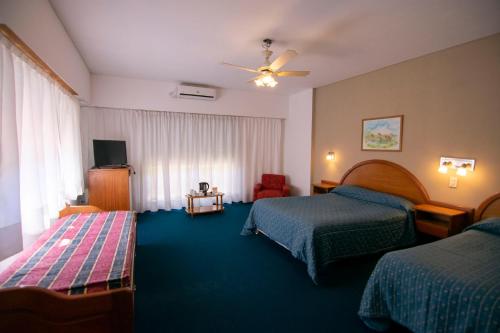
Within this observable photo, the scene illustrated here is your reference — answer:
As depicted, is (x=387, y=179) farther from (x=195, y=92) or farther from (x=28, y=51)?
(x=28, y=51)

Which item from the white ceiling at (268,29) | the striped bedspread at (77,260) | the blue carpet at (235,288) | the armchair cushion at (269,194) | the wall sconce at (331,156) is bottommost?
the blue carpet at (235,288)

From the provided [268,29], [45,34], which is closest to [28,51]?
[45,34]

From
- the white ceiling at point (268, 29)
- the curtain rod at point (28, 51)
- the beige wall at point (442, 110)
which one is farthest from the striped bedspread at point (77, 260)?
the beige wall at point (442, 110)

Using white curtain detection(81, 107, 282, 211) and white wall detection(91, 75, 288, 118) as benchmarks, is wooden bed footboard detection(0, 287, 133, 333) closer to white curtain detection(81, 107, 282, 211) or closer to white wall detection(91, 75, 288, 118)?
white curtain detection(81, 107, 282, 211)

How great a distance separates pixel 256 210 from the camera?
3.76 m

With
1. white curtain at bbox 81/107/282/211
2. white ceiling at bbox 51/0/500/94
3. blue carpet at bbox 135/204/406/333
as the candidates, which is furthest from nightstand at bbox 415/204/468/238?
white curtain at bbox 81/107/282/211

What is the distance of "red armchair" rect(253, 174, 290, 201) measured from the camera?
5418 mm

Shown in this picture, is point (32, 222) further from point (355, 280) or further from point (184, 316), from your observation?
point (355, 280)

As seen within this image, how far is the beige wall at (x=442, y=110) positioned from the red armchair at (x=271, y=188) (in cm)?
158

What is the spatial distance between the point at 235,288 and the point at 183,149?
11.8 ft

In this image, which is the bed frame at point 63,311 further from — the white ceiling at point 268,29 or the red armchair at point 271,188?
the red armchair at point 271,188

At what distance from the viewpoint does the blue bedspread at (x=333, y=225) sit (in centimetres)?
269

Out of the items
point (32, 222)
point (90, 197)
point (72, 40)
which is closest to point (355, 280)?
point (32, 222)

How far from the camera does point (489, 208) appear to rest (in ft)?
9.38
